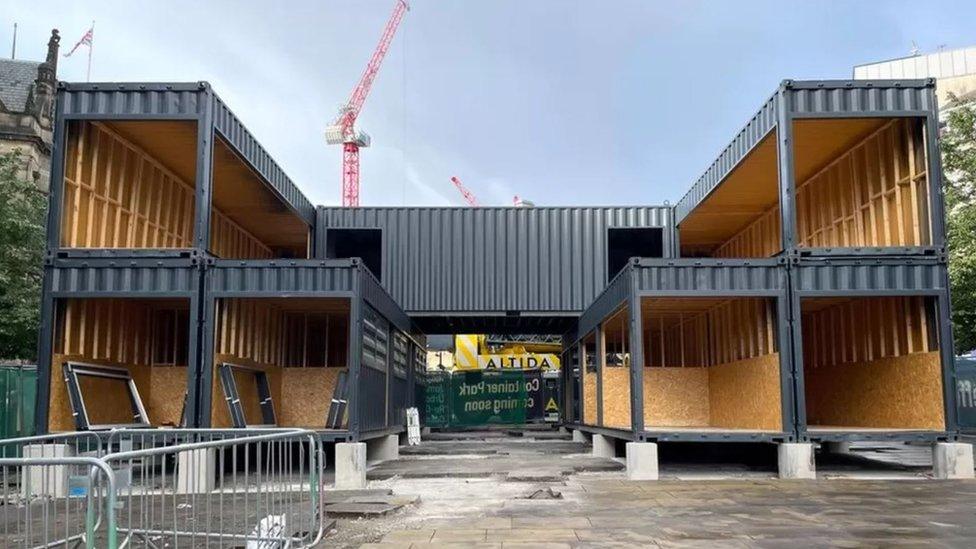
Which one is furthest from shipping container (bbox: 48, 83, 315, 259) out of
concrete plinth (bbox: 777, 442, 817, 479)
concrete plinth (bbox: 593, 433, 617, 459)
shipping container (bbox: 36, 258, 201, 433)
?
concrete plinth (bbox: 777, 442, 817, 479)

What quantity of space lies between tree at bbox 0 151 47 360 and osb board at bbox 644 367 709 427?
15.8 metres

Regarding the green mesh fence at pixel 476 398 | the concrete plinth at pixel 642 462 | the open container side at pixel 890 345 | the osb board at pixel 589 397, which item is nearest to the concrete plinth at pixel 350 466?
the concrete plinth at pixel 642 462

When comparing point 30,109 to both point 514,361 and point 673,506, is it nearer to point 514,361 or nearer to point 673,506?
point 514,361

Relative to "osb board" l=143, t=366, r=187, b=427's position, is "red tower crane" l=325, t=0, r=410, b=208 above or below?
above

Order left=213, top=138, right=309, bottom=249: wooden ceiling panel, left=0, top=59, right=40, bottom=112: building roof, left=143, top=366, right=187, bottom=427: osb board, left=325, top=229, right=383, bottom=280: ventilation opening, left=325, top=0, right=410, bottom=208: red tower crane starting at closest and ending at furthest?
left=143, top=366, right=187, bottom=427: osb board, left=213, top=138, right=309, bottom=249: wooden ceiling panel, left=325, top=229, right=383, bottom=280: ventilation opening, left=0, top=59, right=40, bottom=112: building roof, left=325, top=0, right=410, bottom=208: red tower crane

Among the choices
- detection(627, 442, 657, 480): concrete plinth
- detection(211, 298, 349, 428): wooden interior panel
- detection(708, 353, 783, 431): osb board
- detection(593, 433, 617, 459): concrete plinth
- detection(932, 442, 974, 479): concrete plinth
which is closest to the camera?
detection(932, 442, 974, 479): concrete plinth

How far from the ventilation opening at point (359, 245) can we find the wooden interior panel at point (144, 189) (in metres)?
5.23

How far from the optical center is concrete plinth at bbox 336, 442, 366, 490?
15.5m

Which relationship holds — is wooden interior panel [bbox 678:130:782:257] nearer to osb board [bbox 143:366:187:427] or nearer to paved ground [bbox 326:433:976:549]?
paved ground [bbox 326:433:976:549]

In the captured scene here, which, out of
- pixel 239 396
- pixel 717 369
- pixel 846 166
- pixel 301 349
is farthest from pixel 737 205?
pixel 239 396

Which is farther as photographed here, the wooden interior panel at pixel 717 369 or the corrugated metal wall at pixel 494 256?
the corrugated metal wall at pixel 494 256

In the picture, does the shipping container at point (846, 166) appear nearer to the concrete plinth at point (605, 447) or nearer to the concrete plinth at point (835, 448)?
the concrete plinth at point (835, 448)

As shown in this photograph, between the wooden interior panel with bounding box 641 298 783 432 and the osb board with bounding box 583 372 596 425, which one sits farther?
the osb board with bounding box 583 372 596 425

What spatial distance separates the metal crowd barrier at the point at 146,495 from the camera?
20.1 feet
